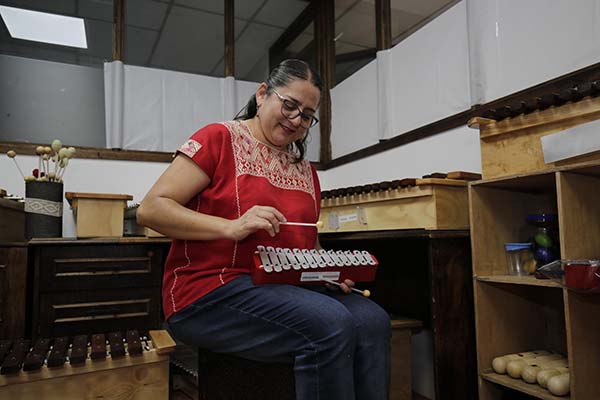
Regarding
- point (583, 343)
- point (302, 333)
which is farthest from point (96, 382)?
point (583, 343)

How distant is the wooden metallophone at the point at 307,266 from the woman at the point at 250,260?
0.11ft

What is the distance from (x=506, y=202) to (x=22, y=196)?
236cm

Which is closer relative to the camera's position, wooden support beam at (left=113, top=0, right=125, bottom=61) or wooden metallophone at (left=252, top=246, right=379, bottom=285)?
wooden metallophone at (left=252, top=246, right=379, bottom=285)

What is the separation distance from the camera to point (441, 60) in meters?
2.06

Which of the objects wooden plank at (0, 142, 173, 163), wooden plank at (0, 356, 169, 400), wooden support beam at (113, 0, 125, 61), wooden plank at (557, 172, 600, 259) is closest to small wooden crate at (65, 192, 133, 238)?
wooden plank at (0, 142, 173, 163)

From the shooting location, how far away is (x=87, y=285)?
1.92 metres

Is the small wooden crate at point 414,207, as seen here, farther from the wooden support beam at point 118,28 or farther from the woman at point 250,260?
the wooden support beam at point 118,28

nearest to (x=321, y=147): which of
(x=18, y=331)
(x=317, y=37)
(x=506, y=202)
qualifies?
(x=317, y=37)

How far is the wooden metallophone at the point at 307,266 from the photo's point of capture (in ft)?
3.40

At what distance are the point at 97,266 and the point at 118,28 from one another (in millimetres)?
1534

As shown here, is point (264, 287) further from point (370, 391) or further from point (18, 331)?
point (18, 331)

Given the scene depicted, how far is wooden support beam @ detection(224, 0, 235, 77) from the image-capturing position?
286cm

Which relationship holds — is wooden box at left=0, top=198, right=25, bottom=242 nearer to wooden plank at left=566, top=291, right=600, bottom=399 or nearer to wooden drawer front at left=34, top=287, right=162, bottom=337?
wooden drawer front at left=34, top=287, right=162, bottom=337

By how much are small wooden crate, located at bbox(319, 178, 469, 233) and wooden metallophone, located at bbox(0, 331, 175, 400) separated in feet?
3.03
